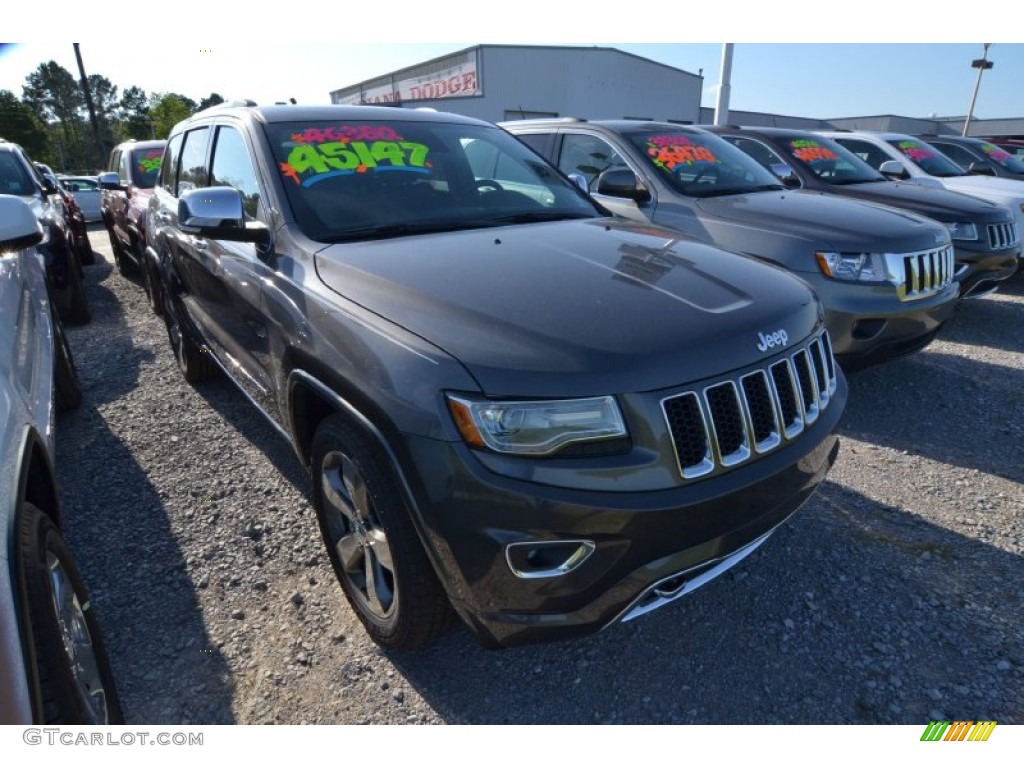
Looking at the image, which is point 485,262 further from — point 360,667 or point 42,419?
point 42,419

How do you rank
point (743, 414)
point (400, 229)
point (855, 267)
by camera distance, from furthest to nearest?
point (855, 267), point (400, 229), point (743, 414)

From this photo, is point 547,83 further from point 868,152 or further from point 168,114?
point 168,114

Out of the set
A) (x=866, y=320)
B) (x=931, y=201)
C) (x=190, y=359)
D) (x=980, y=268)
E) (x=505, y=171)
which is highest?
(x=505, y=171)

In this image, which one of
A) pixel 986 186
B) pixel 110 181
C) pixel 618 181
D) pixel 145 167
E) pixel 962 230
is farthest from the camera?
pixel 145 167

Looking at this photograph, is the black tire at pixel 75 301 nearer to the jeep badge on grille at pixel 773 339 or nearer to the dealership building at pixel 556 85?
the jeep badge on grille at pixel 773 339

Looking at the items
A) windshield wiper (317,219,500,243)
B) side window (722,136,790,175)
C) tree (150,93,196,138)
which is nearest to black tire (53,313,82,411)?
windshield wiper (317,219,500,243)

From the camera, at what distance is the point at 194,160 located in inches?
145

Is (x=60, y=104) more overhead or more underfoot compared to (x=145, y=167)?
more overhead

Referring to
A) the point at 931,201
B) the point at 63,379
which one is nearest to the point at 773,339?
the point at 63,379

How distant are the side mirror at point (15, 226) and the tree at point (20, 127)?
4990 centimetres

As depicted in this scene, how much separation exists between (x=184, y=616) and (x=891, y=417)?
401 centimetres

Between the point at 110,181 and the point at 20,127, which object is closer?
the point at 110,181

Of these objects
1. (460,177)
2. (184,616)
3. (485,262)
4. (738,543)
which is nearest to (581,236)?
(485,262)

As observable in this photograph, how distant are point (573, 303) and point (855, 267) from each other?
2708 mm
